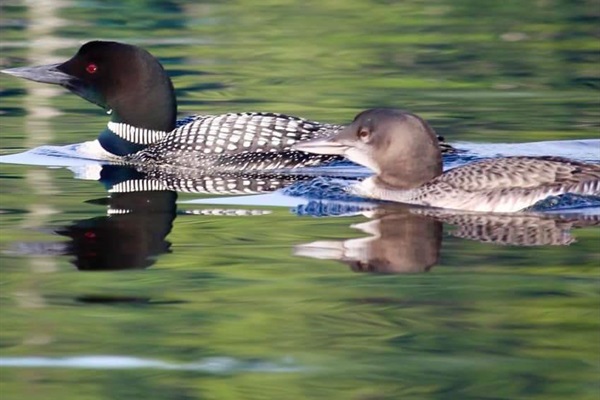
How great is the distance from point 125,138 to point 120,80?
15.0 inches

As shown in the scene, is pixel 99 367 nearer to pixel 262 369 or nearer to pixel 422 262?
pixel 262 369

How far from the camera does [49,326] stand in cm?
639

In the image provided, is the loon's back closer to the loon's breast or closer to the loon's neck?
the loon's neck

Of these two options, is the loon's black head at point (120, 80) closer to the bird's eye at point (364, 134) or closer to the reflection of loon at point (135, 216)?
the reflection of loon at point (135, 216)

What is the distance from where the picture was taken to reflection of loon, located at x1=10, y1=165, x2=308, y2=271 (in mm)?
7766

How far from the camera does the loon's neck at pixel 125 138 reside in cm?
1137

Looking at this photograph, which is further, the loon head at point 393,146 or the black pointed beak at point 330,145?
the black pointed beak at point 330,145

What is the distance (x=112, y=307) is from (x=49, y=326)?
13.5 inches

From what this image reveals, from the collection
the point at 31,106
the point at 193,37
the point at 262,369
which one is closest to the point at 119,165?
the point at 31,106

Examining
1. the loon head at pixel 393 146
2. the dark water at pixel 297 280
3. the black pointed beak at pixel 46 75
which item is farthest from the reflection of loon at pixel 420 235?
the black pointed beak at pixel 46 75

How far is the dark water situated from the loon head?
246 mm

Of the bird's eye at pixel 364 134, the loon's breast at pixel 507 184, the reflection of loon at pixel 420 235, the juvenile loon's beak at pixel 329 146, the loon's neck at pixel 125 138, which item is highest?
the bird's eye at pixel 364 134

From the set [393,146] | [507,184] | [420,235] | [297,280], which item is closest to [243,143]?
[393,146]

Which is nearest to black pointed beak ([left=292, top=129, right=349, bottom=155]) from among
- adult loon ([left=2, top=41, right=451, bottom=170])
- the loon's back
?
the loon's back
